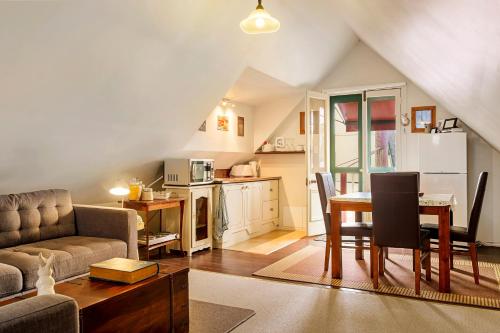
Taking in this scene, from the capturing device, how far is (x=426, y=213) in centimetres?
354

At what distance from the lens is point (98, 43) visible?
309 centimetres

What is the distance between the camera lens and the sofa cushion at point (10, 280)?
8.52ft

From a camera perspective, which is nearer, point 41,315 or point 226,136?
point 41,315

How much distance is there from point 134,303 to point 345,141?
5193mm

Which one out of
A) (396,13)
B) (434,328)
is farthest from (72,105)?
(434,328)

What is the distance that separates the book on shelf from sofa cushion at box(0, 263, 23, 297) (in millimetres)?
664

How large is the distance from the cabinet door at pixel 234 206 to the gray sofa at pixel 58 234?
1875 millimetres

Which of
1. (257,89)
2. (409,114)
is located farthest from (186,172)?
(409,114)

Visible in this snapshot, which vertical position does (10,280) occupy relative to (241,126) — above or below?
below

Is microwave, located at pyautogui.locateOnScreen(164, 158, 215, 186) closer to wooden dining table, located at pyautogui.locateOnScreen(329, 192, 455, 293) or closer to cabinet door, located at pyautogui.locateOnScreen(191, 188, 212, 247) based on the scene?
cabinet door, located at pyautogui.locateOnScreen(191, 188, 212, 247)

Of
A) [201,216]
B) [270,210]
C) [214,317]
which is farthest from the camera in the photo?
[270,210]

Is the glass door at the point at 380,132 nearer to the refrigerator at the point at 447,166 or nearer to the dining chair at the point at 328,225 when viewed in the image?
the refrigerator at the point at 447,166

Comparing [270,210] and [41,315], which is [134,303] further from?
[270,210]

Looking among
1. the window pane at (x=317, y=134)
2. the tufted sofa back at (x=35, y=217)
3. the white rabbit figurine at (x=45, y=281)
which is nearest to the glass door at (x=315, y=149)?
the window pane at (x=317, y=134)
